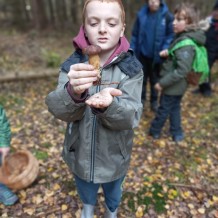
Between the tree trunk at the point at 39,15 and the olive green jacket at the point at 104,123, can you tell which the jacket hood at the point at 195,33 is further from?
the tree trunk at the point at 39,15

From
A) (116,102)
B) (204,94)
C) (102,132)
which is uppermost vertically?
(116,102)

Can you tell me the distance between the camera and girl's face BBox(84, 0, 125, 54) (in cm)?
145

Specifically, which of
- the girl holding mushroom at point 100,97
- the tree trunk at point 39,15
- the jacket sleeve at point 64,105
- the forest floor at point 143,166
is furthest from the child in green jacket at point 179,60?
the tree trunk at point 39,15

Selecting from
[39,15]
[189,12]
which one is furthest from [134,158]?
[39,15]

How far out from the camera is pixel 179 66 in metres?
3.18

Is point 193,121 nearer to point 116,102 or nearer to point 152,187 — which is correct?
point 152,187

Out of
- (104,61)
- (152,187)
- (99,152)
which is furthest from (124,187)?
(104,61)

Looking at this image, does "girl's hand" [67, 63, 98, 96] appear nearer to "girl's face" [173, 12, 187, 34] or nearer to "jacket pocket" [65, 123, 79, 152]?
"jacket pocket" [65, 123, 79, 152]

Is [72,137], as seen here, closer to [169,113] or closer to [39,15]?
[169,113]

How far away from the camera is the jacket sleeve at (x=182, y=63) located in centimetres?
311

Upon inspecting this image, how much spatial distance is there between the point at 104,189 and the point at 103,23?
149 centimetres

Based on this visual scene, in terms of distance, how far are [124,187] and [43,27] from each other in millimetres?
8656

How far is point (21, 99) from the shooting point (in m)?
5.18

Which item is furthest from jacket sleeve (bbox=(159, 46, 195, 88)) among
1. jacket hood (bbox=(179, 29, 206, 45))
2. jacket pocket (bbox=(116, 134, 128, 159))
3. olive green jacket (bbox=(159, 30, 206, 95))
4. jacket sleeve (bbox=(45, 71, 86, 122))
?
jacket sleeve (bbox=(45, 71, 86, 122))
